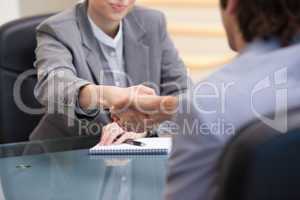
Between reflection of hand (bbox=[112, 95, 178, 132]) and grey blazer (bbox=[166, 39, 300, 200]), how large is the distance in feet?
2.50

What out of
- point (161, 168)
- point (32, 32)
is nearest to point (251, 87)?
point (161, 168)

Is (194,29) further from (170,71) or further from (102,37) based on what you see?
(102,37)

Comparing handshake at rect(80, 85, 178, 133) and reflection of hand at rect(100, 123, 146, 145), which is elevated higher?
handshake at rect(80, 85, 178, 133)

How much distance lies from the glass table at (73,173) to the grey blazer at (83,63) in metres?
0.13

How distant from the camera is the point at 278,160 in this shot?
22.6 inches

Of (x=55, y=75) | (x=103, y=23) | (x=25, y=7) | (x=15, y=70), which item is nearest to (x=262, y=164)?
A: (x=55, y=75)

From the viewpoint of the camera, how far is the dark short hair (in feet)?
2.45

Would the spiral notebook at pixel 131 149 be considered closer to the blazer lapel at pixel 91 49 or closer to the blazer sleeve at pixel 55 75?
the blazer sleeve at pixel 55 75

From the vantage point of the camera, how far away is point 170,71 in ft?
6.80

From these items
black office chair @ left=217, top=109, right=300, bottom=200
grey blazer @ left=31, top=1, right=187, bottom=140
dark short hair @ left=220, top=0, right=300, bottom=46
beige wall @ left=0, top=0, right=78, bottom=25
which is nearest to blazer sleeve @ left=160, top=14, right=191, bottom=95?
grey blazer @ left=31, top=1, right=187, bottom=140

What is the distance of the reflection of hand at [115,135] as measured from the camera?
170 cm

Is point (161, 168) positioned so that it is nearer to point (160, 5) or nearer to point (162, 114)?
point (162, 114)

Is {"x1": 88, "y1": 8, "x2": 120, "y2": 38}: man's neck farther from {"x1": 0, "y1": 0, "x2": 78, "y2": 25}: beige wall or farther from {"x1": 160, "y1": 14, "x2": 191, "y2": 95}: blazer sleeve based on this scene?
{"x1": 0, "y1": 0, "x2": 78, "y2": 25}: beige wall

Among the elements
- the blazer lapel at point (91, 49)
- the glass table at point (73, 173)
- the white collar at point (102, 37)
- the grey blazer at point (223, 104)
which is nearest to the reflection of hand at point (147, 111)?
the glass table at point (73, 173)
